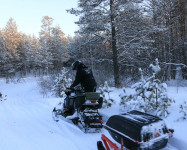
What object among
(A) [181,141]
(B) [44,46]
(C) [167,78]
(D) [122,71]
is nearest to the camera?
(A) [181,141]

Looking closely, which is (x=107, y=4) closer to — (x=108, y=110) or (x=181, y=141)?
(x=108, y=110)

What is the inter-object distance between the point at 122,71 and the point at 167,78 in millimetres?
3987

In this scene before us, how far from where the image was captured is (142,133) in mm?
2344

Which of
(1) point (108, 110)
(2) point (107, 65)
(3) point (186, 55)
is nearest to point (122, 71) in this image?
(2) point (107, 65)

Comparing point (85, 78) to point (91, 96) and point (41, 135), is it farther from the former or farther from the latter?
point (41, 135)

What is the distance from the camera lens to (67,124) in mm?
4824

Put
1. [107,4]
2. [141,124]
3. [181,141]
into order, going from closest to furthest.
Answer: [141,124] → [181,141] → [107,4]

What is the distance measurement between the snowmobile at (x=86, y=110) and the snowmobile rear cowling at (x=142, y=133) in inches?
59.8

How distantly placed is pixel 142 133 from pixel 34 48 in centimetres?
3485

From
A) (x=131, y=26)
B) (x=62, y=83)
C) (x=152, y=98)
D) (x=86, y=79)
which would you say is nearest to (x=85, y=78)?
(x=86, y=79)

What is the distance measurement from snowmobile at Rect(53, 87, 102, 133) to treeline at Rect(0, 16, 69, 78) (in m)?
27.4

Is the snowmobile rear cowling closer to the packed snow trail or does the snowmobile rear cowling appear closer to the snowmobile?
the packed snow trail

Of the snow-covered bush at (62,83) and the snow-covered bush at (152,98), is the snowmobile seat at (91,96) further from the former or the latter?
the snow-covered bush at (62,83)

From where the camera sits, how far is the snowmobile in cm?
421
